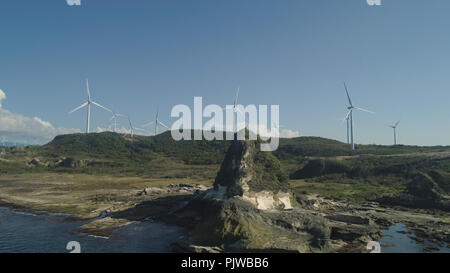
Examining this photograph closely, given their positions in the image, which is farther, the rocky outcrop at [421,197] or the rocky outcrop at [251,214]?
the rocky outcrop at [421,197]

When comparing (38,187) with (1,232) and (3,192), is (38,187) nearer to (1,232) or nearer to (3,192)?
(3,192)

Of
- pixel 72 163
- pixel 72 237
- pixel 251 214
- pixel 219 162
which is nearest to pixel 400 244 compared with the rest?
pixel 251 214

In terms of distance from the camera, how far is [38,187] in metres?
67.5

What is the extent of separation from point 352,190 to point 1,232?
60.7 metres

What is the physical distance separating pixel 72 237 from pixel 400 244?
32.7 m

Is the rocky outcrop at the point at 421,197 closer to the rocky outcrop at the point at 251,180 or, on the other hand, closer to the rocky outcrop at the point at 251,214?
the rocky outcrop at the point at 251,214

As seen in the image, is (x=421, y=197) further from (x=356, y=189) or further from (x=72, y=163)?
(x=72, y=163)

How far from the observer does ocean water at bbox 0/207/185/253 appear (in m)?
26.8

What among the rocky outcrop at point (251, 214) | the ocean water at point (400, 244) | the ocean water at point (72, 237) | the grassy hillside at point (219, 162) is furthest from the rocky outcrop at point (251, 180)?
the grassy hillside at point (219, 162)

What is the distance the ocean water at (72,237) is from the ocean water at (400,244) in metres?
20.2

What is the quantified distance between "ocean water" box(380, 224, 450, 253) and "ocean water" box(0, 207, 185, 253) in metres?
20.2

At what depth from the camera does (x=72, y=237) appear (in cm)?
3036

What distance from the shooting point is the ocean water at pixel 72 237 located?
26766 mm
